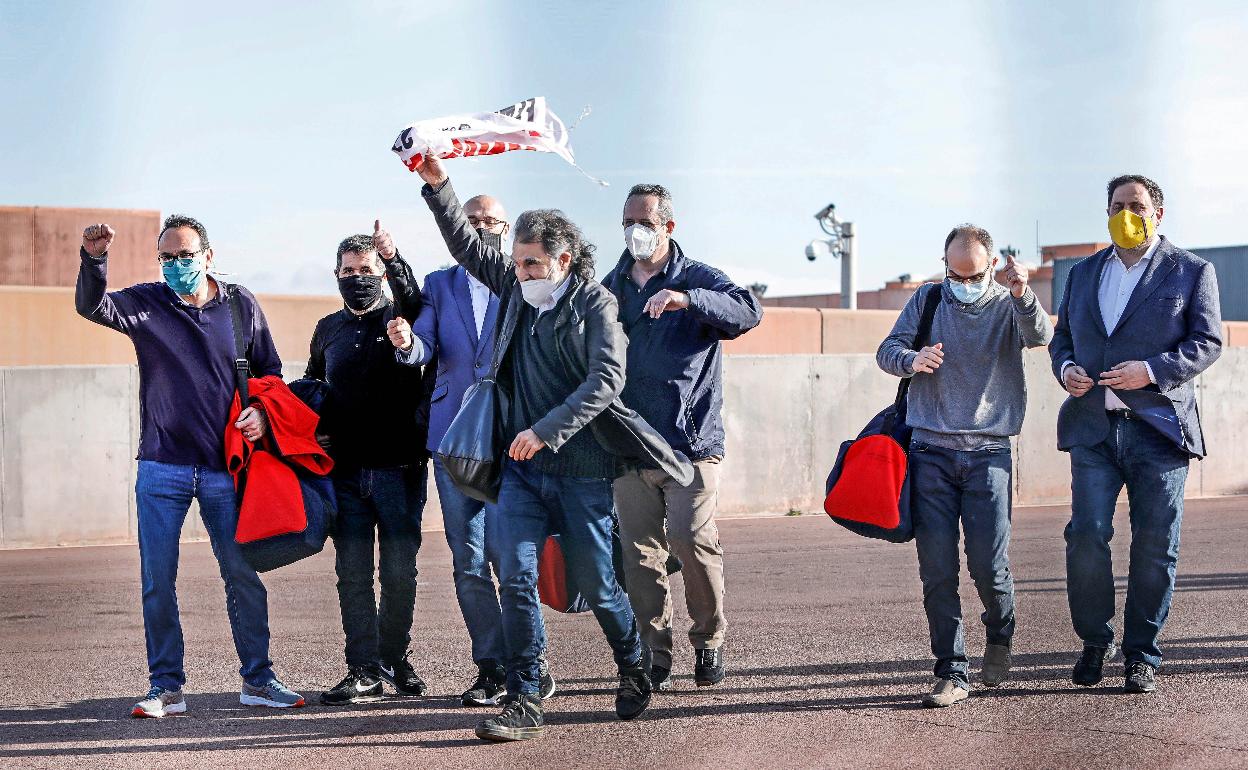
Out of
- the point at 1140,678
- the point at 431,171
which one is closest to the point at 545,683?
the point at 431,171

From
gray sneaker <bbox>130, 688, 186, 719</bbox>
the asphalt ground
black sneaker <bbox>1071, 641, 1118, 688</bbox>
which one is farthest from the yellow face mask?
gray sneaker <bbox>130, 688, 186, 719</bbox>

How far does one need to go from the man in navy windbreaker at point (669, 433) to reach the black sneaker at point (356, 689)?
111 centimetres

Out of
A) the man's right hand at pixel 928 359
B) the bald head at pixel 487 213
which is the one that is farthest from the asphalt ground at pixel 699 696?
the bald head at pixel 487 213

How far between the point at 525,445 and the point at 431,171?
1.16m

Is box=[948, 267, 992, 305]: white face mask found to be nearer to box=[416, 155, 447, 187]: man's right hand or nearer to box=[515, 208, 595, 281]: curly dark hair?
box=[515, 208, 595, 281]: curly dark hair

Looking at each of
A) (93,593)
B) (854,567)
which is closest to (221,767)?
(93,593)

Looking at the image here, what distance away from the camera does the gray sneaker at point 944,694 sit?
590 centimetres

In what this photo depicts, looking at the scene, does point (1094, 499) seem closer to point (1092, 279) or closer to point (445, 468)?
point (1092, 279)

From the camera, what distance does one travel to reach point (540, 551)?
579 centimetres

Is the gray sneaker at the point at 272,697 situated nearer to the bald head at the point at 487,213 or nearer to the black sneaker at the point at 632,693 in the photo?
the black sneaker at the point at 632,693

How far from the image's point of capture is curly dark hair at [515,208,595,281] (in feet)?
18.7

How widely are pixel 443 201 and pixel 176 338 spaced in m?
1.19

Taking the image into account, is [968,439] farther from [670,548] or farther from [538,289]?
[538,289]

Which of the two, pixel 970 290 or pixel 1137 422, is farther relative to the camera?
pixel 1137 422
